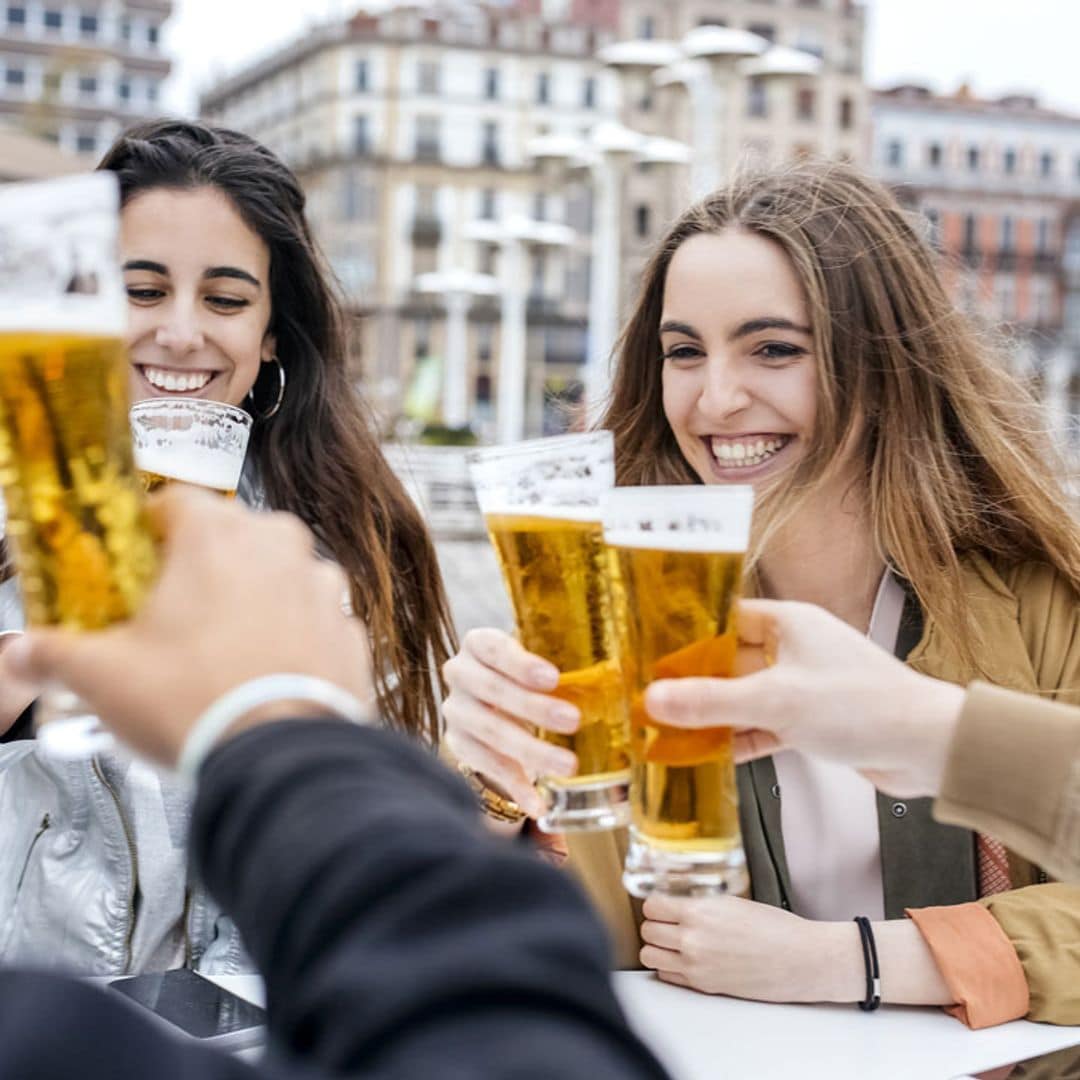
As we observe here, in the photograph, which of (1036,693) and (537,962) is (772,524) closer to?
(1036,693)

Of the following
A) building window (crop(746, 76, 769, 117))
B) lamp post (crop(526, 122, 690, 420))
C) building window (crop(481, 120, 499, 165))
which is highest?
building window (crop(746, 76, 769, 117))

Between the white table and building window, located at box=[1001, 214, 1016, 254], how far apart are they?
6394 cm

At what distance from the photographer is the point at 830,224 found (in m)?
2.33

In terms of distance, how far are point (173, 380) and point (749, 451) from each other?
39.4 inches

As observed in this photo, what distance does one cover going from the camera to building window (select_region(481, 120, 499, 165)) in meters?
61.3

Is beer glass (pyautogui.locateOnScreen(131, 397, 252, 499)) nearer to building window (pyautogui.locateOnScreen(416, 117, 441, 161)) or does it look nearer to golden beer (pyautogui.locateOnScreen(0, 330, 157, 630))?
golden beer (pyautogui.locateOnScreen(0, 330, 157, 630))

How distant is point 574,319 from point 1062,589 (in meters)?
57.9

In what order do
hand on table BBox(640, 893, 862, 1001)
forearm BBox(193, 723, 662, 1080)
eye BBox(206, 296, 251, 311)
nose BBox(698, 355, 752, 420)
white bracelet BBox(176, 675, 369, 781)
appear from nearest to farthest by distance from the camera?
forearm BBox(193, 723, 662, 1080)
white bracelet BBox(176, 675, 369, 781)
hand on table BBox(640, 893, 862, 1001)
nose BBox(698, 355, 752, 420)
eye BBox(206, 296, 251, 311)

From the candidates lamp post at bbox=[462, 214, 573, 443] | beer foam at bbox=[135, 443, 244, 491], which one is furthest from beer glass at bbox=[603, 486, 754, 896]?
lamp post at bbox=[462, 214, 573, 443]

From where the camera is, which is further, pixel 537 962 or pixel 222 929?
pixel 222 929

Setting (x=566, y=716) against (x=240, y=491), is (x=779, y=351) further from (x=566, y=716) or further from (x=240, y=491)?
(x=566, y=716)

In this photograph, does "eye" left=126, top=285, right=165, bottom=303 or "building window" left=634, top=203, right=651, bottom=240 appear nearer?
"eye" left=126, top=285, right=165, bottom=303

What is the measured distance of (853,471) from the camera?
2342 millimetres

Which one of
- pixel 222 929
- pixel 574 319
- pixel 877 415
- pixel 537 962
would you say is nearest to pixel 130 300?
pixel 222 929
